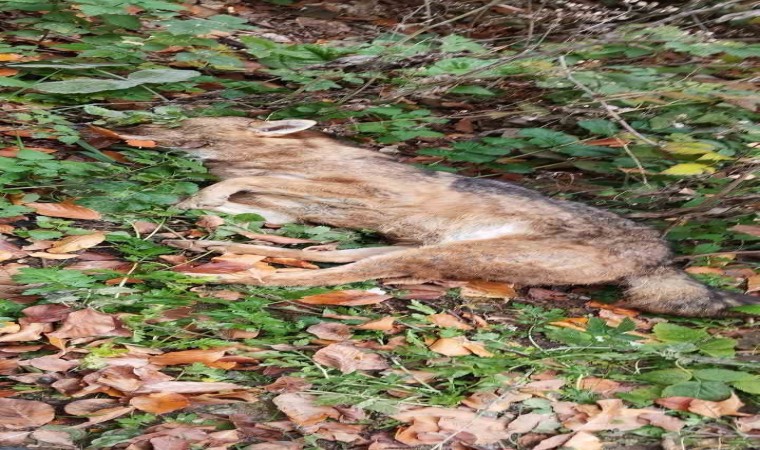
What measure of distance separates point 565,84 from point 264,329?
3.93 meters

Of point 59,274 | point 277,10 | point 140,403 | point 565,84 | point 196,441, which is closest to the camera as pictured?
point 196,441

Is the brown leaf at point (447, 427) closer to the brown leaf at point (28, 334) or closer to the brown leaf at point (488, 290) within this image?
the brown leaf at point (488, 290)

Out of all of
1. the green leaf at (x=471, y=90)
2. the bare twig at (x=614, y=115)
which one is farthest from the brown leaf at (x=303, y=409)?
the green leaf at (x=471, y=90)

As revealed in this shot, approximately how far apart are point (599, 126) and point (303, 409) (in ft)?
11.7

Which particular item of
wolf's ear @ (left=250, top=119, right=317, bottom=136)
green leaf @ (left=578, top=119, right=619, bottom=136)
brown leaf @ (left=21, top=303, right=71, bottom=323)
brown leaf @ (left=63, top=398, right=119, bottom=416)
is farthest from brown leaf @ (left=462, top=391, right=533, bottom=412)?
green leaf @ (left=578, top=119, right=619, bottom=136)

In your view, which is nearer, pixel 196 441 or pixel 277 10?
pixel 196 441

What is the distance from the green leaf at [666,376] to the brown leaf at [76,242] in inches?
84.0

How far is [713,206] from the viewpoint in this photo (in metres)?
4.84

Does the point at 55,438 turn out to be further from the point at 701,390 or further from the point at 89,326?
the point at 701,390

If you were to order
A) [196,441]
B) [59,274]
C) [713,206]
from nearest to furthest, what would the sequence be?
[196,441] → [59,274] → [713,206]

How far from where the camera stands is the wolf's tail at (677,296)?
12.8ft

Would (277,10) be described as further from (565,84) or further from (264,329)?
(264,329)

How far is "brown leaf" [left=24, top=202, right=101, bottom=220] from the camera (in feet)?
14.1

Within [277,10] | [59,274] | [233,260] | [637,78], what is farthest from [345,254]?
[277,10]
